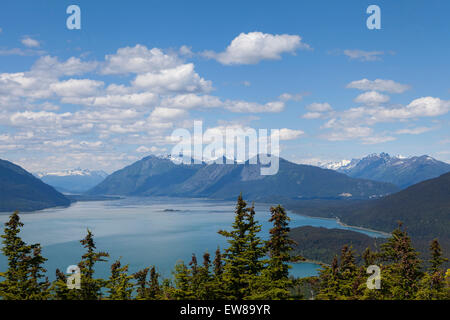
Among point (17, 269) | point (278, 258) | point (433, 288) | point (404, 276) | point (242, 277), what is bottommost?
point (433, 288)

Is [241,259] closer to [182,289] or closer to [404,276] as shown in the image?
[182,289]

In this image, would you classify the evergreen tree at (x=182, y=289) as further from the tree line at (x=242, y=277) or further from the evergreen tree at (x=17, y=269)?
the evergreen tree at (x=17, y=269)

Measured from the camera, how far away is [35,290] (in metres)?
29.8

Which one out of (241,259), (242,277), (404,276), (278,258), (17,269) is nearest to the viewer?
(278,258)

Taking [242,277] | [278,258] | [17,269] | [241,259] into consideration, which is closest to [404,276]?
[278,258]

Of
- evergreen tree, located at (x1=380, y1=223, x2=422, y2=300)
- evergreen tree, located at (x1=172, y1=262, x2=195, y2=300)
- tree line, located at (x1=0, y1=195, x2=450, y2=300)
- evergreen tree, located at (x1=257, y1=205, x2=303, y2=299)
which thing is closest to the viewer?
evergreen tree, located at (x1=257, y1=205, x2=303, y2=299)

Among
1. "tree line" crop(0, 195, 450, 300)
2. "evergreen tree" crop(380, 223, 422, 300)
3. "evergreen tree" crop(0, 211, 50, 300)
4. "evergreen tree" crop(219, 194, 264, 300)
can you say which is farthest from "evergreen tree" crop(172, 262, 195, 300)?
"evergreen tree" crop(380, 223, 422, 300)

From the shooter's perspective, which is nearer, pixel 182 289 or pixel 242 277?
pixel 182 289

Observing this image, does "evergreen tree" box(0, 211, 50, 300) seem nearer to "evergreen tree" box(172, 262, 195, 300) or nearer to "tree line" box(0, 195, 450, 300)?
"tree line" box(0, 195, 450, 300)

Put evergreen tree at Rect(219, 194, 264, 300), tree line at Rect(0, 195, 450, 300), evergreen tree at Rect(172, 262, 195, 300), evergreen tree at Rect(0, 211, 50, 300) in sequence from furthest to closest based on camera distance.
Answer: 1. evergreen tree at Rect(0, 211, 50, 300)
2. evergreen tree at Rect(219, 194, 264, 300)
3. tree line at Rect(0, 195, 450, 300)
4. evergreen tree at Rect(172, 262, 195, 300)

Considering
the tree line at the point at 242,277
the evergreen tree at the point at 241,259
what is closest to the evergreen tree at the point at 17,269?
the tree line at the point at 242,277
